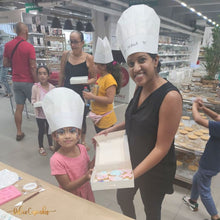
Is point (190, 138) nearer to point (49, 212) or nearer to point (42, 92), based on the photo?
point (49, 212)

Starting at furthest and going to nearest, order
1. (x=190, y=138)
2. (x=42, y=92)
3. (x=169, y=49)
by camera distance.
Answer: (x=169, y=49)
(x=42, y=92)
(x=190, y=138)

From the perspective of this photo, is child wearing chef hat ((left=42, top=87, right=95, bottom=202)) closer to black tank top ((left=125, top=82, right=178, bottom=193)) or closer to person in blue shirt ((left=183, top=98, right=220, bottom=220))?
black tank top ((left=125, top=82, right=178, bottom=193))

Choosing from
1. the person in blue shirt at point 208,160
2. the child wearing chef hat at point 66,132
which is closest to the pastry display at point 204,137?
the person in blue shirt at point 208,160

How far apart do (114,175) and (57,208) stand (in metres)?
0.31

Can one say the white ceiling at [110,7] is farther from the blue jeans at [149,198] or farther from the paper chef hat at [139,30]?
the blue jeans at [149,198]

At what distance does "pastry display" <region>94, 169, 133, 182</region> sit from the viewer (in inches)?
27.5

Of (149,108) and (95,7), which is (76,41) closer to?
(149,108)

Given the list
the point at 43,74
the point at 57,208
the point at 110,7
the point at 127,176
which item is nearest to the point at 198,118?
the point at 127,176

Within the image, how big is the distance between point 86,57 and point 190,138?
1573 mm

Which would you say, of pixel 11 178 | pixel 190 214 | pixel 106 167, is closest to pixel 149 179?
pixel 106 167

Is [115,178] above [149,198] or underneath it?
above

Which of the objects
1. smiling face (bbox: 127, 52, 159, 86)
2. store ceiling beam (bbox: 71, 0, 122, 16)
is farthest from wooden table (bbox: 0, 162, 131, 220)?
store ceiling beam (bbox: 71, 0, 122, 16)

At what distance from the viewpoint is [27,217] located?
73cm

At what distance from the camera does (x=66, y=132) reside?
1.01 metres
